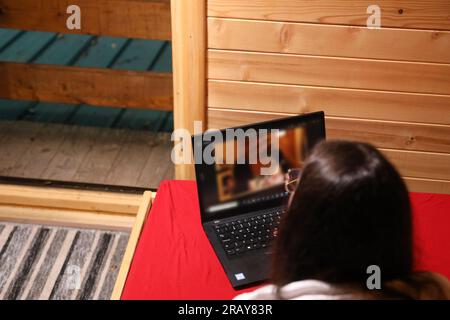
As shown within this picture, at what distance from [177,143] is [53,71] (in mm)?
1039

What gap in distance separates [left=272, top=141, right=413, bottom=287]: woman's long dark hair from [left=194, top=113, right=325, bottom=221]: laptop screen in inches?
19.1

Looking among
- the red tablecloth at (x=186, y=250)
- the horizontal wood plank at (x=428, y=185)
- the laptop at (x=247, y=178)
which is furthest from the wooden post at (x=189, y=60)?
the horizontal wood plank at (x=428, y=185)

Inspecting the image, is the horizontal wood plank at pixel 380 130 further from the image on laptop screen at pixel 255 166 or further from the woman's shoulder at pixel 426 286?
the woman's shoulder at pixel 426 286

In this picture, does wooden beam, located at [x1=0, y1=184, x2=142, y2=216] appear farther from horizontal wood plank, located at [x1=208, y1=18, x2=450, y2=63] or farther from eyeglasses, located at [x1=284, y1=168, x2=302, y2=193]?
eyeglasses, located at [x1=284, y1=168, x2=302, y2=193]

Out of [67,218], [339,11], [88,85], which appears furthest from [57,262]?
[339,11]

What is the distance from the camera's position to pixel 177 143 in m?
2.50

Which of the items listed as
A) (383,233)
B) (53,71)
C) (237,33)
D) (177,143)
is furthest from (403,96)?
(53,71)

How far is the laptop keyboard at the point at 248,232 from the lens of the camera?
1652mm

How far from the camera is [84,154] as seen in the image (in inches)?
132

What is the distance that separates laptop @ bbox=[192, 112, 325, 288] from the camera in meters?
1.66

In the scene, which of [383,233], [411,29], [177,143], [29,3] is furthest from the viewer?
[29,3]

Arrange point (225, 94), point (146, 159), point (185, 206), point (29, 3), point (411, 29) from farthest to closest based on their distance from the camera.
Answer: point (146, 159) → point (29, 3) → point (225, 94) → point (411, 29) → point (185, 206)

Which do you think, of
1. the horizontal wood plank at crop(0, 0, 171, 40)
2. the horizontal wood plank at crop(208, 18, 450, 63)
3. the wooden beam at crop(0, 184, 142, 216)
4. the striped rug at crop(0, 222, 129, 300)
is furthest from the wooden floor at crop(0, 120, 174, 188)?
the horizontal wood plank at crop(208, 18, 450, 63)

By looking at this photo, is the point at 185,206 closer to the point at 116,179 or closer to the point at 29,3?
the point at 116,179
